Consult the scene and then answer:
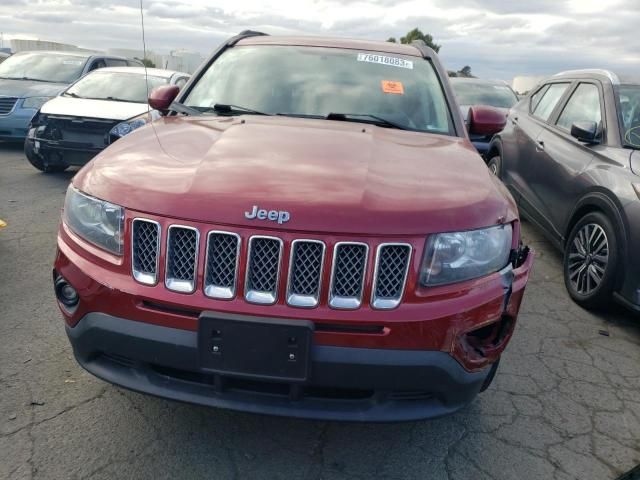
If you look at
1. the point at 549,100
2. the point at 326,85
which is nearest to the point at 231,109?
the point at 326,85

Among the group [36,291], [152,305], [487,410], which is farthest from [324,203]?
[36,291]

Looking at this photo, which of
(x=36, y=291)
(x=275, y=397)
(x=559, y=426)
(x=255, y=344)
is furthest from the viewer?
(x=36, y=291)

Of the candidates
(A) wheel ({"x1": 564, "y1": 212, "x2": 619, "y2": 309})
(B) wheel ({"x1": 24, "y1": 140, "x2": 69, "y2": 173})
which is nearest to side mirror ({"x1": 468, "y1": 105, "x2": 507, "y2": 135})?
(A) wheel ({"x1": 564, "y1": 212, "x2": 619, "y2": 309})

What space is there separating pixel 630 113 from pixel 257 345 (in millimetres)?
3961

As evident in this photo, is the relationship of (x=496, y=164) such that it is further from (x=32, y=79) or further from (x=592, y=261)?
(x=32, y=79)

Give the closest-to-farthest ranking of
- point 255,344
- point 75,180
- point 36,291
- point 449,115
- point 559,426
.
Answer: point 255,344
point 75,180
point 559,426
point 449,115
point 36,291

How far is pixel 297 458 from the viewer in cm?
240

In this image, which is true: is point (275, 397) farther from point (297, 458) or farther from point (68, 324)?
point (68, 324)

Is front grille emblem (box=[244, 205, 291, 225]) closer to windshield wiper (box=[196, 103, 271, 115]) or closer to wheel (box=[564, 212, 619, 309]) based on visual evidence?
windshield wiper (box=[196, 103, 271, 115])

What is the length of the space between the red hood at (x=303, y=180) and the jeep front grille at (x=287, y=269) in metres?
0.06

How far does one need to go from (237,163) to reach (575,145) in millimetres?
3499

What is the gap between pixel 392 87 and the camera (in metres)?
3.43

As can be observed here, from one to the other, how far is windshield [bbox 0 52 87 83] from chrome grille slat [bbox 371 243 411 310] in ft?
31.8

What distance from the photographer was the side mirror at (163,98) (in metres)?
3.67
